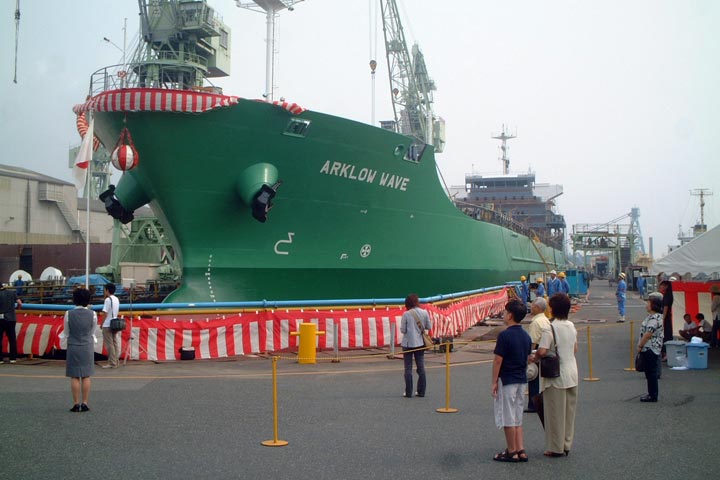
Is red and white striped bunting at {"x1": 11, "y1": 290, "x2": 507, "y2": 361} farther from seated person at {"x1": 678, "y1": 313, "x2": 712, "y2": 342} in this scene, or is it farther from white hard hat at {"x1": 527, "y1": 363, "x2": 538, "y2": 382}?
white hard hat at {"x1": 527, "y1": 363, "x2": 538, "y2": 382}

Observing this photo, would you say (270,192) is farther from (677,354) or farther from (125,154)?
(677,354)

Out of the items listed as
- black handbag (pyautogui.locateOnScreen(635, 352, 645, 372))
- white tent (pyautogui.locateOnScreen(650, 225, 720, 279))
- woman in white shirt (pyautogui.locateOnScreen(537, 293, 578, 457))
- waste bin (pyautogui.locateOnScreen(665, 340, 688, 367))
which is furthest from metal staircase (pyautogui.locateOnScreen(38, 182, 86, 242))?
woman in white shirt (pyautogui.locateOnScreen(537, 293, 578, 457))

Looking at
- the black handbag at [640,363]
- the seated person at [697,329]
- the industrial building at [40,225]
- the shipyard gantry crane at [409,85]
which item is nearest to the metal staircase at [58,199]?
the industrial building at [40,225]

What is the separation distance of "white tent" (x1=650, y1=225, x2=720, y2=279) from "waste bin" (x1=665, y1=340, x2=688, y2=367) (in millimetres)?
1759

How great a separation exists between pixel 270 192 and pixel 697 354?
27.8 feet


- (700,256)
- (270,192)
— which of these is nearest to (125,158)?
(270,192)

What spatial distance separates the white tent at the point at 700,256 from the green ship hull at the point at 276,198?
23.5 feet

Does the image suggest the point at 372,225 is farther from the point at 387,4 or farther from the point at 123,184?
the point at 387,4

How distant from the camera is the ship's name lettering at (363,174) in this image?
1523 cm

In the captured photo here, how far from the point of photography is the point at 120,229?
29.8 meters

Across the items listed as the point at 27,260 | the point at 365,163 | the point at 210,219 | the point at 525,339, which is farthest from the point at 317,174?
the point at 27,260

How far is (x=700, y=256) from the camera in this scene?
38.6 ft

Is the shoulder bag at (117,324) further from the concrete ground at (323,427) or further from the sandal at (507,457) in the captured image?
the sandal at (507,457)

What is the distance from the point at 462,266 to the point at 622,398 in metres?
14.4
